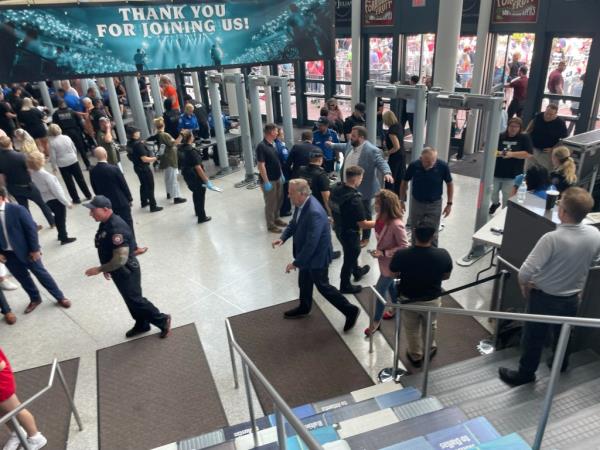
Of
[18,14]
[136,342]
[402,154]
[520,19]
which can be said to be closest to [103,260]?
[136,342]

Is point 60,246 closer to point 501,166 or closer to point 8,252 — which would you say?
point 8,252

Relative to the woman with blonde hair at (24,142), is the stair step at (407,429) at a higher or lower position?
lower

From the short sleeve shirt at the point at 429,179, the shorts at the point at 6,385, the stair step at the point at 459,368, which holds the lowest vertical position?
the stair step at the point at 459,368

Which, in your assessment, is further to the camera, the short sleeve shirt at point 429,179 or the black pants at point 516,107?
the black pants at point 516,107

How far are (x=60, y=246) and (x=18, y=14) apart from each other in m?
3.21

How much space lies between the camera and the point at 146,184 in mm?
7738

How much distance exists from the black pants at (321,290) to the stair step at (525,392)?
1558mm

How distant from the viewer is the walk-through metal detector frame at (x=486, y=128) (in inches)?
196

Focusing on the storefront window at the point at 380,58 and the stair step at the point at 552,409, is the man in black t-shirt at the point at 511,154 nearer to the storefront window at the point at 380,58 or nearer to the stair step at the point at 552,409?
the stair step at the point at 552,409

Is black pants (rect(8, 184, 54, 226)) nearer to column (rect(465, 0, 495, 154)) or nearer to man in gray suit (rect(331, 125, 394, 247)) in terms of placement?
man in gray suit (rect(331, 125, 394, 247))

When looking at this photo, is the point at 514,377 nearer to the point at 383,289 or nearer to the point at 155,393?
the point at 383,289

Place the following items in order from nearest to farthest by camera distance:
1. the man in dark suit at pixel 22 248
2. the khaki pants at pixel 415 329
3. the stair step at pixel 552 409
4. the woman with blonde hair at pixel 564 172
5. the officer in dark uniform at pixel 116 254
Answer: the stair step at pixel 552 409
the khaki pants at pixel 415 329
the officer in dark uniform at pixel 116 254
the man in dark suit at pixel 22 248
the woman with blonde hair at pixel 564 172

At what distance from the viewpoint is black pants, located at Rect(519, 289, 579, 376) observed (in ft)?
10.3

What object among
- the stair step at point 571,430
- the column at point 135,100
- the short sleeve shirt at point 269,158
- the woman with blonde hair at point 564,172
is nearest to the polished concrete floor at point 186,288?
the short sleeve shirt at point 269,158
